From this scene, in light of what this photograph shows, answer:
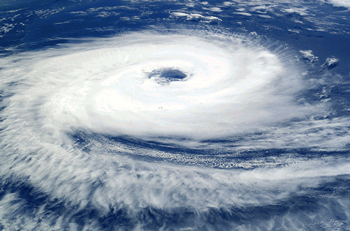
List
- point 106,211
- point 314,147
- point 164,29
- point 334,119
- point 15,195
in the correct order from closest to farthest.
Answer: point 106,211
point 15,195
point 314,147
point 334,119
point 164,29

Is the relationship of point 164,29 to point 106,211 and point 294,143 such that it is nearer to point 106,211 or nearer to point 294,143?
point 294,143

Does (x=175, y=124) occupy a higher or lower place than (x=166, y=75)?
lower

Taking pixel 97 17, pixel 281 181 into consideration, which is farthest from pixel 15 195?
pixel 97 17

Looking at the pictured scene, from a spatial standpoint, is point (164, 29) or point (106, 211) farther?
point (164, 29)

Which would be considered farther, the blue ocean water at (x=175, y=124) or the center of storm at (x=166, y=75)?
the center of storm at (x=166, y=75)

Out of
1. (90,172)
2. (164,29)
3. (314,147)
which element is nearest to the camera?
(90,172)
